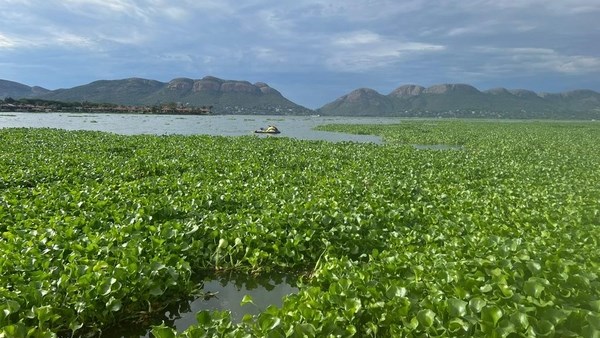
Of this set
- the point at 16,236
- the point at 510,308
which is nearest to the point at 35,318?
the point at 16,236

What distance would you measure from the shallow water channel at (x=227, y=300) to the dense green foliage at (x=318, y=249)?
0.20m

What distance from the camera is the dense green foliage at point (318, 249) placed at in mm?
3932

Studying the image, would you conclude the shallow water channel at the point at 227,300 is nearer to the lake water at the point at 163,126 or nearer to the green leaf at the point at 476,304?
the green leaf at the point at 476,304

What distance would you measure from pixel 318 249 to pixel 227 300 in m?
1.91

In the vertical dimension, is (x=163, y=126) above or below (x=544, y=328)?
above

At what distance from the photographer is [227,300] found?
5.74 meters

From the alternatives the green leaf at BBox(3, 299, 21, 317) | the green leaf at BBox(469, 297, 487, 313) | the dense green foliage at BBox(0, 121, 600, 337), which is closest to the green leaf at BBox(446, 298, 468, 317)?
the dense green foliage at BBox(0, 121, 600, 337)

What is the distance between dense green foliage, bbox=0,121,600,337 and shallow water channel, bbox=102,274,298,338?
7.8 inches

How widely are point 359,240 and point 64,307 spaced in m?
4.52

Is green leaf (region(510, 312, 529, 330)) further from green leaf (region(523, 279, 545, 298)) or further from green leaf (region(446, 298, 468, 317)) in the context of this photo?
green leaf (region(523, 279, 545, 298))

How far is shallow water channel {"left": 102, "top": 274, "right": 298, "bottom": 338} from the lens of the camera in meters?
4.95

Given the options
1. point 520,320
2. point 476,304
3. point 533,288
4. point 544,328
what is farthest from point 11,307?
point 533,288

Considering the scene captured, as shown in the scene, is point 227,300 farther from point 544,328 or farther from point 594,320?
point 594,320

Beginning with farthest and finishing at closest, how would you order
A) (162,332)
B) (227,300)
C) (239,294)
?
(239,294) < (227,300) < (162,332)
